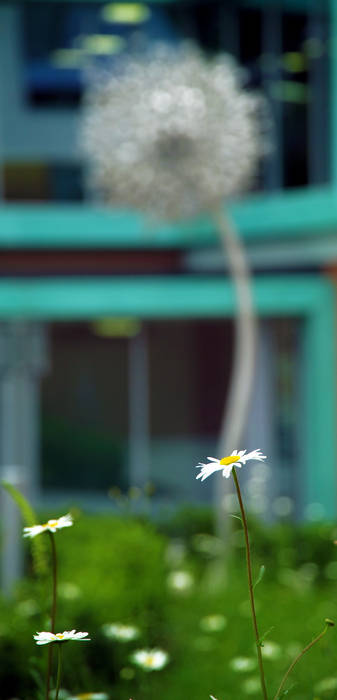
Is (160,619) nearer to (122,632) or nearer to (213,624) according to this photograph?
(213,624)

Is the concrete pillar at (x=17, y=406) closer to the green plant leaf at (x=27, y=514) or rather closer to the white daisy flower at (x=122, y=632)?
the white daisy flower at (x=122, y=632)

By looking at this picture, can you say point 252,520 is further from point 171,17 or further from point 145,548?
point 171,17

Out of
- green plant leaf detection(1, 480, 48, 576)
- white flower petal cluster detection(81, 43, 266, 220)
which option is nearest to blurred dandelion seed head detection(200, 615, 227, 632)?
green plant leaf detection(1, 480, 48, 576)

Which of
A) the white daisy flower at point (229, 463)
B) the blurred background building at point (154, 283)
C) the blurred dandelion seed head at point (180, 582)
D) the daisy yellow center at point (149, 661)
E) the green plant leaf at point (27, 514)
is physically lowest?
the blurred dandelion seed head at point (180, 582)

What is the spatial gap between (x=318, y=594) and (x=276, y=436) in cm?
565

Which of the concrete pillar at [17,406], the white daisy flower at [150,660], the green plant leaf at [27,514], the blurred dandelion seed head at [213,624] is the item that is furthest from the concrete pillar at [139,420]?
the green plant leaf at [27,514]

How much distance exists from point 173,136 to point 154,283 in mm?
3790

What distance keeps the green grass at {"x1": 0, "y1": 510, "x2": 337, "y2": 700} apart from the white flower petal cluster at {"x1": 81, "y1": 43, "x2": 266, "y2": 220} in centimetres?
301

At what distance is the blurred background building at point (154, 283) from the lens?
12289 millimetres

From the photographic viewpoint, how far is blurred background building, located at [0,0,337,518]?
12.3 metres

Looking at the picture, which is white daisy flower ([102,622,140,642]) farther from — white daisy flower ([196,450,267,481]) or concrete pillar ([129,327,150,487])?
concrete pillar ([129,327,150,487])

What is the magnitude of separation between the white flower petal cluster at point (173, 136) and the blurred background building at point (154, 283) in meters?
3.01

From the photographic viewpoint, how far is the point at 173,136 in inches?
344

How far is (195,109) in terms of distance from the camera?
8.66 m
